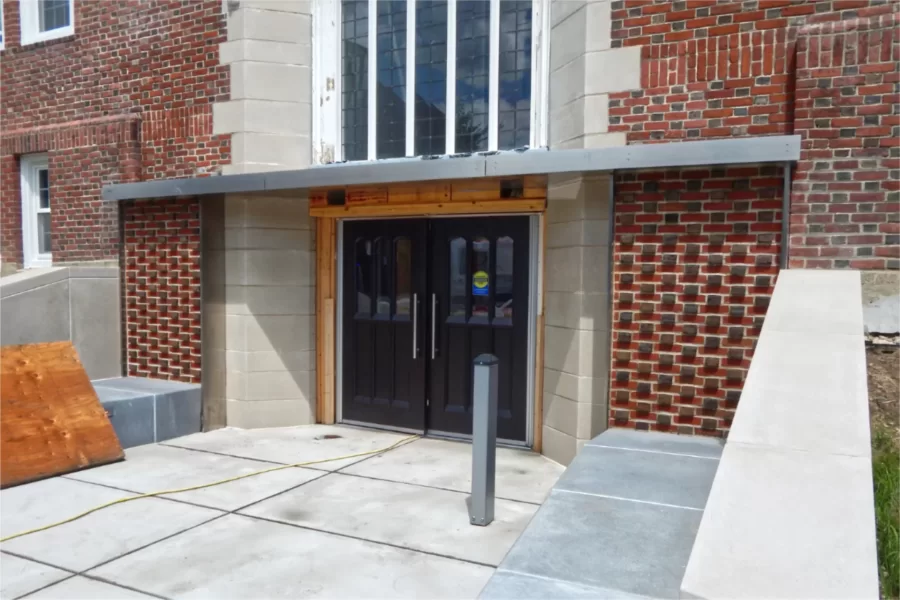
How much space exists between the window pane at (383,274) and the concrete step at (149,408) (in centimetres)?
228

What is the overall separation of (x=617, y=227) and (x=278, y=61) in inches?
165

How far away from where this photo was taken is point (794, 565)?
84.0 inches

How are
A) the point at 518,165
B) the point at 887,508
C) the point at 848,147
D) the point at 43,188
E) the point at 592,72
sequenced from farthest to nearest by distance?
the point at 43,188 < the point at 592,72 < the point at 518,165 < the point at 848,147 < the point at 887,508

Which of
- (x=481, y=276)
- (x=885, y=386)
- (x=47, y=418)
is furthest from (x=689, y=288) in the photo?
(x=47, y=418)

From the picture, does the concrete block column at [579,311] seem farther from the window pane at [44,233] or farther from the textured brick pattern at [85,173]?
the window pane at [44,233]

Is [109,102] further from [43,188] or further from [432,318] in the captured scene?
[432,318]

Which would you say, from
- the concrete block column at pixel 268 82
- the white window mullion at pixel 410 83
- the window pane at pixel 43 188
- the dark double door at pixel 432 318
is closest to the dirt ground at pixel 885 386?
the dark double door at pixel 432 318

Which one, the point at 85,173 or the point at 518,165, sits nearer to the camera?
the point at 518,165

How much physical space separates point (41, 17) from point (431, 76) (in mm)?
6137

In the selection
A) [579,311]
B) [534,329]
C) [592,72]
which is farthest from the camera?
[534,329]

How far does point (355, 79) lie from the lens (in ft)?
24.3

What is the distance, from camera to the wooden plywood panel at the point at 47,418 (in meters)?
5.73

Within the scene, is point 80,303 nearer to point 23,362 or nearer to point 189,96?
point 23,362

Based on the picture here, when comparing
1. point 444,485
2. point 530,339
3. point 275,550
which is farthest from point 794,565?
point 530,339
